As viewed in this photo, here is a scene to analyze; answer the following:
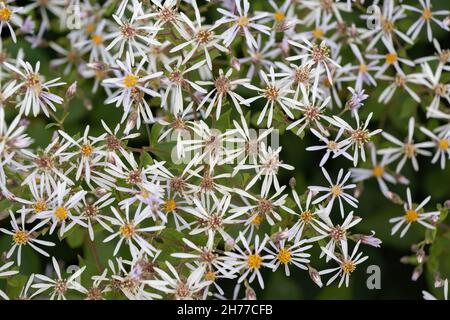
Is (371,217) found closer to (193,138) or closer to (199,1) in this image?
(193,138)

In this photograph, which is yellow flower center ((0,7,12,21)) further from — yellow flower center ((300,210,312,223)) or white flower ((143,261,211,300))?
yellow flower center ((300,210,312,223))

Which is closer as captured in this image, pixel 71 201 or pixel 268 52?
pixel 71 201

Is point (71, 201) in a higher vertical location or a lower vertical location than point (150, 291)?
higher

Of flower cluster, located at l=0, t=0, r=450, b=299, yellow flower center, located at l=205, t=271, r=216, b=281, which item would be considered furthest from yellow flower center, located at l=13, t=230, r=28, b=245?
yellow flower center, located at l=205, t=271, r=216, b=281

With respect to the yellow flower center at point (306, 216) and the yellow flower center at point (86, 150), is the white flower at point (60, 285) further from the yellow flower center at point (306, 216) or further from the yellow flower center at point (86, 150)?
the yellow flower center at point (306, 216)

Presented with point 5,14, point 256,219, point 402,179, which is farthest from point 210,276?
point 5,14
